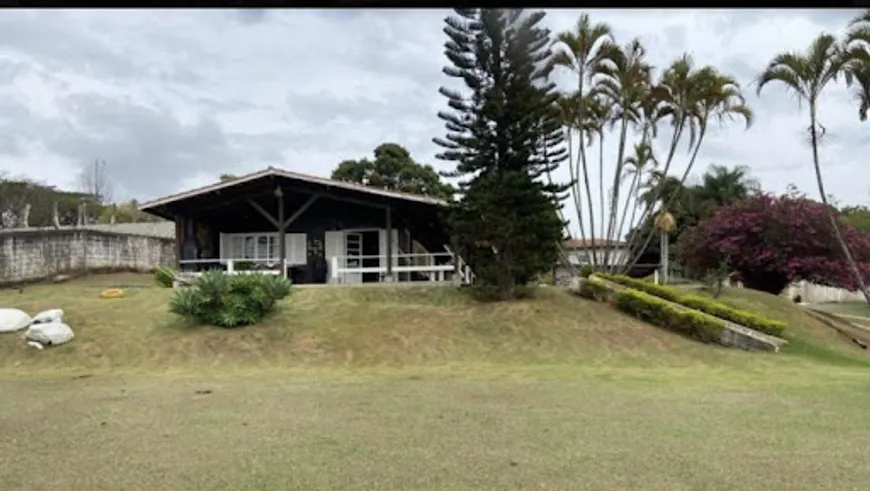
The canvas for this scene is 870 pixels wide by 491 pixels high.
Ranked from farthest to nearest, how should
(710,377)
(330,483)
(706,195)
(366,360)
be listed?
1. (706,195)
2. (366,360)
3. (710,377)
4. (330,483)

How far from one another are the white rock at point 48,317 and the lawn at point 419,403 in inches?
19.8

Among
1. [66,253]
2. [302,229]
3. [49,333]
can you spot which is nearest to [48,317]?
[49,333]

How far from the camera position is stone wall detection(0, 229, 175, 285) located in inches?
787

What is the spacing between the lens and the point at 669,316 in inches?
550

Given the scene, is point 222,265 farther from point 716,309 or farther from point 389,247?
point 716,309

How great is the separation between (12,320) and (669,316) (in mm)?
12006

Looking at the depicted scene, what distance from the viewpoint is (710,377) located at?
1002 cm

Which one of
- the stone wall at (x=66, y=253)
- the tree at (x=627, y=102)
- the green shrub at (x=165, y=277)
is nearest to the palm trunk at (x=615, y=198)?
the tree at (x=627, y=102)

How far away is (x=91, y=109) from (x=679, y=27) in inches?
268

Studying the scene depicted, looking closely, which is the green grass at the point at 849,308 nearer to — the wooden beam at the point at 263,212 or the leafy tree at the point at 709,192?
the leafy tree at the point at 709,192

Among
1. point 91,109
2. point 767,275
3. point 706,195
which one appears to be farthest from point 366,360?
point 706,195

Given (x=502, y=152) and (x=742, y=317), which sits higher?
(x=502, y=152)
